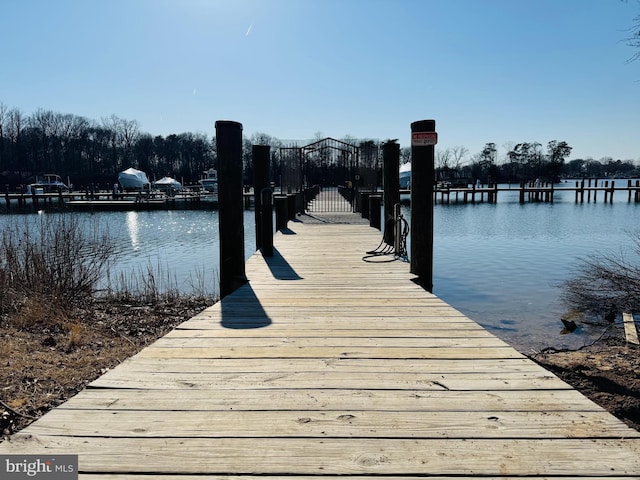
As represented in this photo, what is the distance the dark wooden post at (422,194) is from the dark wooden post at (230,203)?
243 centimetres

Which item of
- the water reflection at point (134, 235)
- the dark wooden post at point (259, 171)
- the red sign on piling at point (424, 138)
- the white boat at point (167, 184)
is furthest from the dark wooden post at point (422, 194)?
the white boat at point (167, 184)

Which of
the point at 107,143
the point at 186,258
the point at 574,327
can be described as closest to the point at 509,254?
the point at 574,327

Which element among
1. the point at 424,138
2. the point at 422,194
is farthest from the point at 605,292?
the point at 424,138

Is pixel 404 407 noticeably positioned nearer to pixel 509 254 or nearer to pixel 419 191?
pixel 419 191

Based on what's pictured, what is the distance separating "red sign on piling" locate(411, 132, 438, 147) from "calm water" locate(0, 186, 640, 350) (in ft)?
16.1

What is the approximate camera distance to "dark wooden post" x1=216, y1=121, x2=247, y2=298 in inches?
238

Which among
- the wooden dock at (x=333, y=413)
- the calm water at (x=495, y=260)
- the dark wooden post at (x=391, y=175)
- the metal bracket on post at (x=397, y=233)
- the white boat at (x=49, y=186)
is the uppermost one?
the white boat at (x=49, y=186)

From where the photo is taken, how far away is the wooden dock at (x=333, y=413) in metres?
1.95

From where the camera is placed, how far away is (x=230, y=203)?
6133mm

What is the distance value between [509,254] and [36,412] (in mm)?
18663

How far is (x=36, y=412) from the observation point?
3924 mm

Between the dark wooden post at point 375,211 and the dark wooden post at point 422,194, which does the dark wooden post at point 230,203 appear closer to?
the dark wooden post at point 422,194

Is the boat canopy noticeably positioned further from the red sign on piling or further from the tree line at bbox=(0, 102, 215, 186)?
the red sign on piling

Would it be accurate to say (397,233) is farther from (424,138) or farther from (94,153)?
(94,153)
